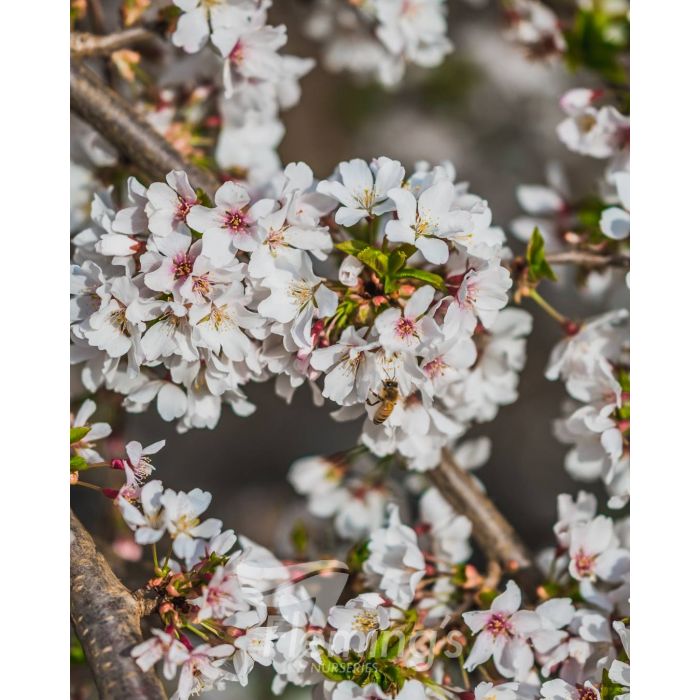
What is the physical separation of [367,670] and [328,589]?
9cm

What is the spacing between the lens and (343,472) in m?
0.93

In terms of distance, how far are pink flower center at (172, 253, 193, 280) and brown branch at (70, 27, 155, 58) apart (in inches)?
11.7

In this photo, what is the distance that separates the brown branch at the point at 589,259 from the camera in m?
0.94

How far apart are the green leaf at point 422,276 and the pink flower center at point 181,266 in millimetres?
194

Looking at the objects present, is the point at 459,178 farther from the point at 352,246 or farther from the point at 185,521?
the point at 185,521

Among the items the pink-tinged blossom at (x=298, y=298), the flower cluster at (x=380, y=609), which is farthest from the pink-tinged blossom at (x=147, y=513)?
the pink-tinged blossom at (x=298, y=298)

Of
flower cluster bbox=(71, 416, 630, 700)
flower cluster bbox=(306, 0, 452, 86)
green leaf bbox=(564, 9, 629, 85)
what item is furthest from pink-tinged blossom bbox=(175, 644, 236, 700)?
green leaf bbox=(564, 9, 629, 85)

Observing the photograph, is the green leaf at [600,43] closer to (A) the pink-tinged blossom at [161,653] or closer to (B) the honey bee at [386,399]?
(B) the honey bee at [386,399]

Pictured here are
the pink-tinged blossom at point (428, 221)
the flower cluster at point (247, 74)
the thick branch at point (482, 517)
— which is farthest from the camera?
the thick branch at point (482, 517)

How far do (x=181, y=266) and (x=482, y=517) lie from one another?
469 millimetres

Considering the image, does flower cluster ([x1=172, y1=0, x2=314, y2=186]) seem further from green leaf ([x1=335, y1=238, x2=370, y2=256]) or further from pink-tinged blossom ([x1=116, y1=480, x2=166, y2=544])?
pink-tinged blossom ([x1=116, y1=480, x2=166, y2=544])

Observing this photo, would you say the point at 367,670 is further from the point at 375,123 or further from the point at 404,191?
the point at 375,123

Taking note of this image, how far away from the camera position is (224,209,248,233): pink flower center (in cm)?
73

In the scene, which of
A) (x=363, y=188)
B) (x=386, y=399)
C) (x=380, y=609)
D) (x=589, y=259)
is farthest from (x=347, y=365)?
(x=589, y=259)
